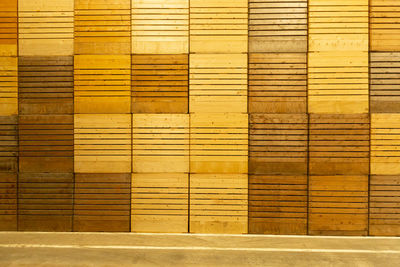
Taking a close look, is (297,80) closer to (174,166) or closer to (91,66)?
(174,166)

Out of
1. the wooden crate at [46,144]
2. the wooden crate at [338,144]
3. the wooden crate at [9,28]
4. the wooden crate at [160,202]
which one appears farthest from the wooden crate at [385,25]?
the wooden crate at [9,28]

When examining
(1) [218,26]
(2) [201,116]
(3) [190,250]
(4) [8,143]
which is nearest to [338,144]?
(2) [201,116]

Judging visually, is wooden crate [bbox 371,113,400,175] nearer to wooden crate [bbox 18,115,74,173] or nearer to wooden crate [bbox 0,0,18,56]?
wooden crate [bbox 18,115,74,173]

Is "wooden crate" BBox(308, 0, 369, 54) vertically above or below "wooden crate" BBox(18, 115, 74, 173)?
above

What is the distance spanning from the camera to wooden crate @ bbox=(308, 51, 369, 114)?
530 cm

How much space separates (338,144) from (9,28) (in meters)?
5.88

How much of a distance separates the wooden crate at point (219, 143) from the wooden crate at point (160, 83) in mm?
416

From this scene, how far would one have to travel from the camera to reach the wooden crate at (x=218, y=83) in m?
5.39

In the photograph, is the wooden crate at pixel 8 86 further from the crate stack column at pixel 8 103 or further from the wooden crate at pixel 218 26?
the wooden crate at pixel 218 26

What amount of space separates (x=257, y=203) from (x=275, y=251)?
0.88 m

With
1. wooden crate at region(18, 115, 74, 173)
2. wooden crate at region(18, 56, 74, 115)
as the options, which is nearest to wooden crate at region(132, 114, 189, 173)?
wooden crate at region(18, 115, 74, 173)

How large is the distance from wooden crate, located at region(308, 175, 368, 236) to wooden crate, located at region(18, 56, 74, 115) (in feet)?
14.3

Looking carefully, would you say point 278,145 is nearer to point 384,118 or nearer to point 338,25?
point 384,118

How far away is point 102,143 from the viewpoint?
5.46m
